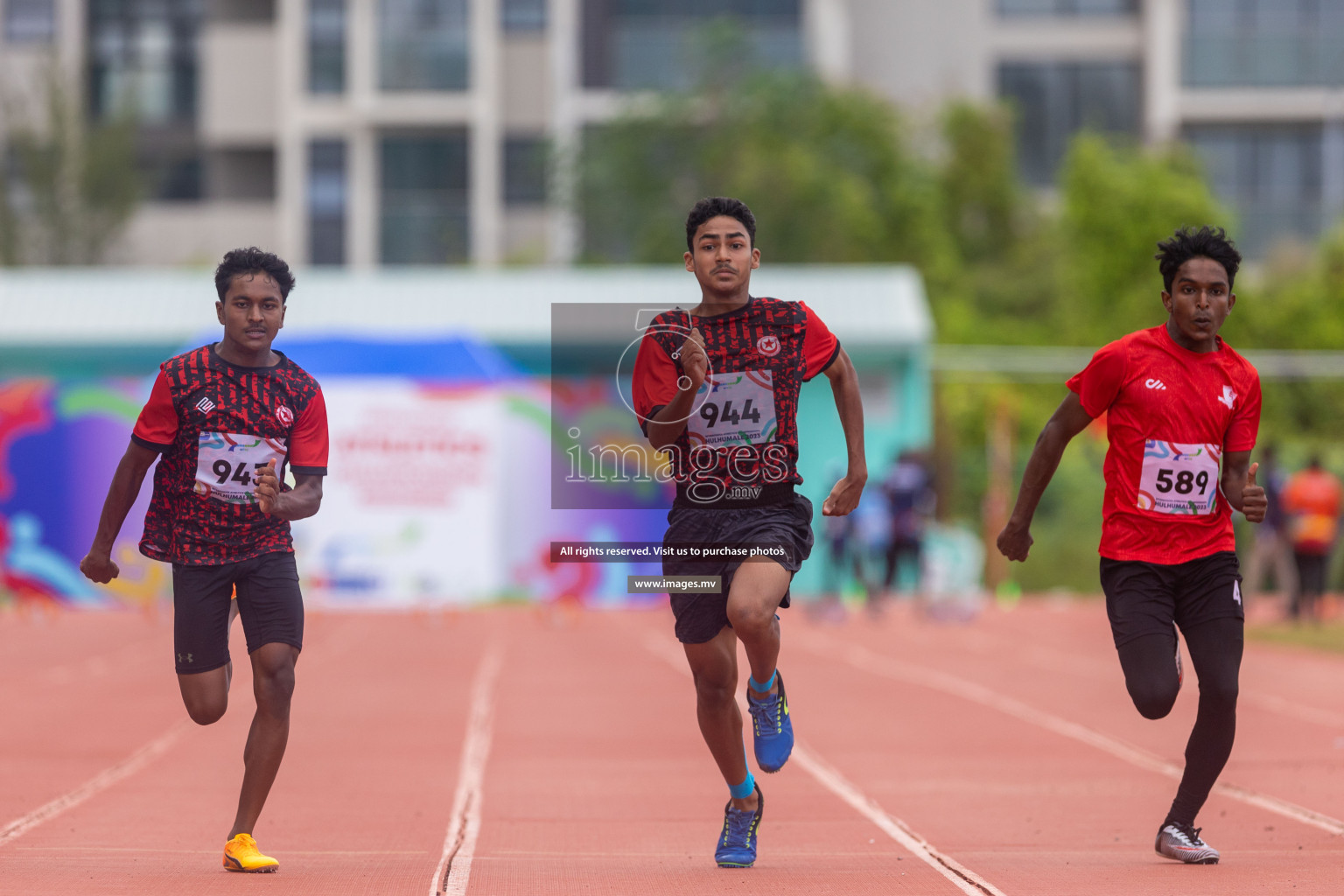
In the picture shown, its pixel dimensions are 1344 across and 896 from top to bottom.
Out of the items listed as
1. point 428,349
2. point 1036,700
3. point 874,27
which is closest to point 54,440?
point 428,349

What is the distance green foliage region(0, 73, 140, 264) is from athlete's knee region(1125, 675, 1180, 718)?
41.2 metres

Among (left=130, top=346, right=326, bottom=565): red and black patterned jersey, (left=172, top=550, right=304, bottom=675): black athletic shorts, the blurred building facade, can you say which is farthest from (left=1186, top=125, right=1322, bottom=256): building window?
(left=172, top=550, right=304, bottom=675): black athletic shorts

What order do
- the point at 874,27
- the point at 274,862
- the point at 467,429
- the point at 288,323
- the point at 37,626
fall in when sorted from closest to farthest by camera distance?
1. the point at 274,862
2. the point at 37,626
3. the point at 467,429
4. the point at 288,323
5. the point at 874,27

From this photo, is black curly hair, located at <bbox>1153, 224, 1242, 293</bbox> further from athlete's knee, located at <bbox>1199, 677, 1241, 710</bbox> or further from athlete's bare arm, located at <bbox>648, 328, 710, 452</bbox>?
athlete's bare arm, located at <bbox>648, 328, 710, 452</bbox>

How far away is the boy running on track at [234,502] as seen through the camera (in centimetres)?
627

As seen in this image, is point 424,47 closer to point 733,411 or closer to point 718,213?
point 718,213

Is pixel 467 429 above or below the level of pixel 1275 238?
below

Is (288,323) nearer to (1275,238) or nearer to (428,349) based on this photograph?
(428,349)

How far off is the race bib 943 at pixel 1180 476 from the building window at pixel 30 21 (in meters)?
46.3

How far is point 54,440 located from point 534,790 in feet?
59.4

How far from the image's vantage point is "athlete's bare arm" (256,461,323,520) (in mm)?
6121

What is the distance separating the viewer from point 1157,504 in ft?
21.4

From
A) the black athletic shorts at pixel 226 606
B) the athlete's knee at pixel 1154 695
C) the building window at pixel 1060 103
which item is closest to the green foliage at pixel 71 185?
the building window at pixel 1060 103

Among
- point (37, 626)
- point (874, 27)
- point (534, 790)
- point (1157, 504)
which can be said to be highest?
point (874, 27)
